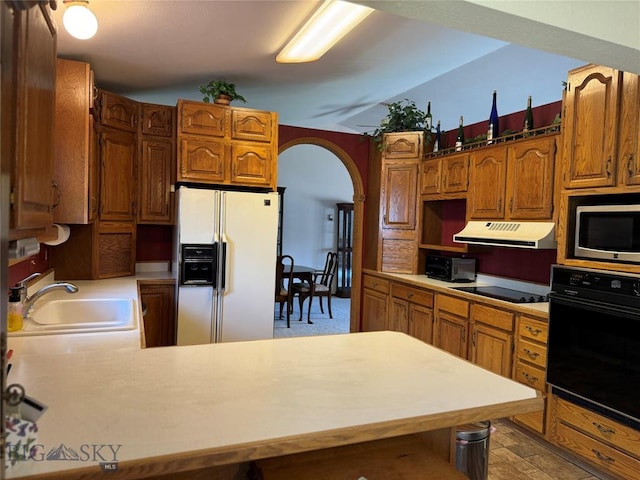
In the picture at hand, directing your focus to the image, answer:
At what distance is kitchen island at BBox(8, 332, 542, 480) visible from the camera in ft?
3.05

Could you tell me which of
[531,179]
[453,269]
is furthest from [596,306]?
[453,269]

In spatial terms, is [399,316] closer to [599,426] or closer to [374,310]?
[374,310]

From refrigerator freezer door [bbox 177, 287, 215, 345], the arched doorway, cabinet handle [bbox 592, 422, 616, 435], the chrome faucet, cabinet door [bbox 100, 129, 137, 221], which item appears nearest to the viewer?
the chrome faucet

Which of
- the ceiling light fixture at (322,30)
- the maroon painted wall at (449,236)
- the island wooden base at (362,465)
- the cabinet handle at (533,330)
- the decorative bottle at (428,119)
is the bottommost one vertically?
the island wooden base at (362,465)

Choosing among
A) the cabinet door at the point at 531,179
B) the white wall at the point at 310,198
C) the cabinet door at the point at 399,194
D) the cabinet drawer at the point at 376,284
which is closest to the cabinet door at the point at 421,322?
the cabinet drawer at the point at 376,284

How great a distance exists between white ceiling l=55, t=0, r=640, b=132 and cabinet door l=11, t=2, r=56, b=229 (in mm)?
954

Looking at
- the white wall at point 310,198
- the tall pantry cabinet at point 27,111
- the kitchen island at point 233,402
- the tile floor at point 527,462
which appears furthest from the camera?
the white wall at point 310,198

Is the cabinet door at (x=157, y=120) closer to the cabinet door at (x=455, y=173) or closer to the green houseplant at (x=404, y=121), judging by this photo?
the green houseplant at (x=404, y=121)

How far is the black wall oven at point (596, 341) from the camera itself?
2182 millimetres

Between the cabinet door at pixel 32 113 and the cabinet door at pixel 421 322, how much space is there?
3199mm

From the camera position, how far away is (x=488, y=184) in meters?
3.51

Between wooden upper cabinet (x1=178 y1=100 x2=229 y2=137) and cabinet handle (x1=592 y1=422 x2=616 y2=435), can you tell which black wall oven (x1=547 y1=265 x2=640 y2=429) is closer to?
cabinet handle (x1=592 y1=422 x2=616 y2=435)

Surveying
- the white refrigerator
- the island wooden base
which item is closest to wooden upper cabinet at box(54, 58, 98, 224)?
the white refrigerator

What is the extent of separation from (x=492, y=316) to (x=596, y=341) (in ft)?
2.53
